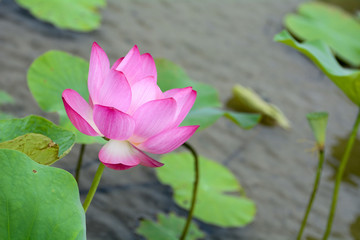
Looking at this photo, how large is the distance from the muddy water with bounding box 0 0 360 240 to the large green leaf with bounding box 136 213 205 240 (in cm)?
5

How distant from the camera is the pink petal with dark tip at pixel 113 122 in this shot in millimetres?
562

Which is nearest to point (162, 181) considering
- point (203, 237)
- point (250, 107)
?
point (203, 237)

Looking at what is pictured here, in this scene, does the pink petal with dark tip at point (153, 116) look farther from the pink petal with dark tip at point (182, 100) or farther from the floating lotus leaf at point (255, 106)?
the floating lotus leaf at point (255, 106)

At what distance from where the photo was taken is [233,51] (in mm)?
2982

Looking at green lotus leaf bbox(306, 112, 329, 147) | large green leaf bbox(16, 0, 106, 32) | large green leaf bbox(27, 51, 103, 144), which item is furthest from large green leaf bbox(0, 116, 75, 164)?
large green leaf bbox(16, 0, 106, 32)

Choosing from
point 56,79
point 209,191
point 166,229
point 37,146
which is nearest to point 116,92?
point 37,146

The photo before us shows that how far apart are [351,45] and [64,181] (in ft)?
10.2

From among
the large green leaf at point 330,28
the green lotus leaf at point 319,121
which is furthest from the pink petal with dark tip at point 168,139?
the large green leaf at point 330,28

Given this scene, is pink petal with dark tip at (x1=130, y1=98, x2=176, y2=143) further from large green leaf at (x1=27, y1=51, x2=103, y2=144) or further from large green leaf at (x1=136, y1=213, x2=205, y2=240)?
large green leaf at (x1=136, y1=213, x2=205, y2=240)

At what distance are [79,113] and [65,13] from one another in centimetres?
195

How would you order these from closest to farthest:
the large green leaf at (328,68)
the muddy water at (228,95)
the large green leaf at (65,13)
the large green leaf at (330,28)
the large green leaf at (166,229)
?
the large green leaf at (328,68), the large green leaf at (166,229), the muddy water at (228,95), the large green leaf at (65,13), the large green leaf at (330,28)

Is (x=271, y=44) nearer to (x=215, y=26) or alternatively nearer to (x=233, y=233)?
(x=215, y=26)

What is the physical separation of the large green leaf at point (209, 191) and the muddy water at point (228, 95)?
0.07 meters

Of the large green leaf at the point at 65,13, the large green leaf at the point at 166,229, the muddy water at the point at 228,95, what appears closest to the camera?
the large green leaf at the point at 166,229
